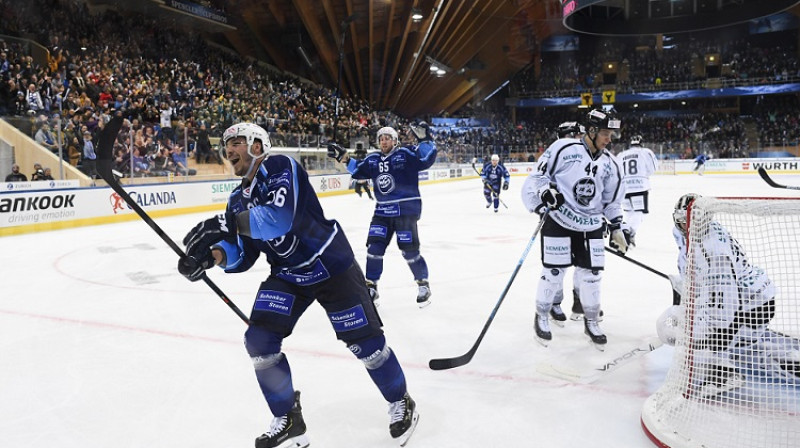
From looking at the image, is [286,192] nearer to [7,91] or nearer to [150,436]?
[150,436]

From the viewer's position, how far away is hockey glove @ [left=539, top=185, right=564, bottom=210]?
3.36 m

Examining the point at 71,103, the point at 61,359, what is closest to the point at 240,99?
the point at 71,103

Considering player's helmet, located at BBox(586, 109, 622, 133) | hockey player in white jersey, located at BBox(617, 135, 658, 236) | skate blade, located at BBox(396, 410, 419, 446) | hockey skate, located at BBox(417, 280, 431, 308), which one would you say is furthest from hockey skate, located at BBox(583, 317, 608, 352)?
hockey player in white jersey, located at BBox(617, 135, 658, 236)

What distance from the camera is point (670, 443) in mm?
2186

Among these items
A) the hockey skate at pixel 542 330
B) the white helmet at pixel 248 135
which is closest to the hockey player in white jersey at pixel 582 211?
the hockey skate at pixel 542 330

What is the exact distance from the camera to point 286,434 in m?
2.28

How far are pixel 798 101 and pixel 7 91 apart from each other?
36.2 meters

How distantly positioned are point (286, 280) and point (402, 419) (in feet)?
2.44

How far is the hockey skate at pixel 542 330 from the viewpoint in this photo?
359 cm

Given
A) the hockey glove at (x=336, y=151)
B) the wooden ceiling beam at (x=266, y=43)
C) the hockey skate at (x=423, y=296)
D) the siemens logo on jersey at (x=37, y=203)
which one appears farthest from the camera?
the wooden ceiling beam at (x=266, y=43)

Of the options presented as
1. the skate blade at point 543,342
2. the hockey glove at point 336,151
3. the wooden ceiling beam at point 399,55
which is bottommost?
the skate blade at point 543,342

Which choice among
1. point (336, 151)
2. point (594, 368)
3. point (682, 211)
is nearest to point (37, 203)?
point (336, 151)

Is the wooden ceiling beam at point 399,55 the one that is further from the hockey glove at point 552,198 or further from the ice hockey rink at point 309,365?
the hockey glove at point 552,198

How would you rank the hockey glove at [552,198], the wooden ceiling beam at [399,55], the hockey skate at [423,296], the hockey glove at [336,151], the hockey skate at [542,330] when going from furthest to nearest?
the wooden ceiling beam at [399,55] < the hockey skate at [423,296] < the hockey glove at [336,151] < the hockey skate at [542,330] < the hockey glove at [552,198]
